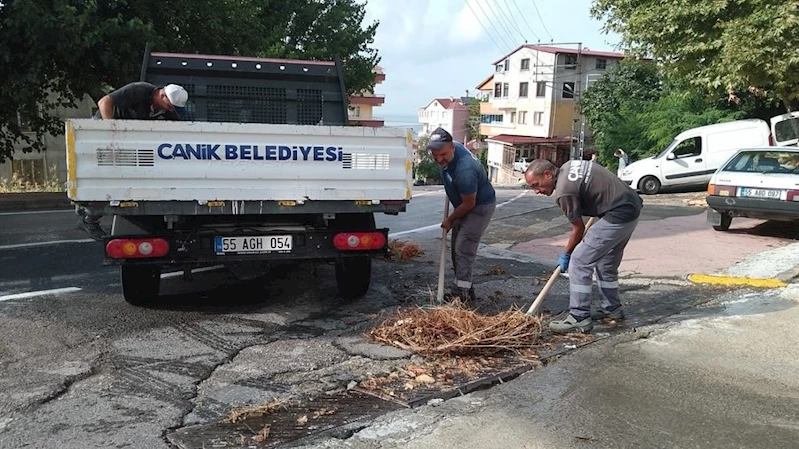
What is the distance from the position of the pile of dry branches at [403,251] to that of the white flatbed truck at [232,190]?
7.23 feet

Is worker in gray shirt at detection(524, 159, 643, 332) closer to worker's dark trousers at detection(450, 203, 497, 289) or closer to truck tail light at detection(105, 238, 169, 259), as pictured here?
worker's dark trousers at detection(450, 203, 497, 289)

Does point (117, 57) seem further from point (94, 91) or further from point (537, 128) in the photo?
point (537, 128)

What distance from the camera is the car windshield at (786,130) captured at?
16.6m

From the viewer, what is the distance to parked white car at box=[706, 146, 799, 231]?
9.07m

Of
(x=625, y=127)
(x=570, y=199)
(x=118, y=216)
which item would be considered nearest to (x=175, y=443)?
(x=118, y=216)

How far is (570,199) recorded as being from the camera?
15.3ft

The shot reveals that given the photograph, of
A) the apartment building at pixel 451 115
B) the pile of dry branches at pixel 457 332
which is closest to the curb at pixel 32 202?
the pile of dry branches at pixel 457 332

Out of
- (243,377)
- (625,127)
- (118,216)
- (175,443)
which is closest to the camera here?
(175,443)

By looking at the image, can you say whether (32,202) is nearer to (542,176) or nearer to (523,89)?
(542,176)

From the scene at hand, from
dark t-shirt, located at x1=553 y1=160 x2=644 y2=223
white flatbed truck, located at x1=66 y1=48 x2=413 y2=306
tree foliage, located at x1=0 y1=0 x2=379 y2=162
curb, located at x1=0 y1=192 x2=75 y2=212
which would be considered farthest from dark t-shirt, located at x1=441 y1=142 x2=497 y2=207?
curb, located at x1=0 y1=192 x2=75 y2=212

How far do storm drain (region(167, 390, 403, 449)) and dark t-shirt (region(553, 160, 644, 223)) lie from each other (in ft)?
6.79

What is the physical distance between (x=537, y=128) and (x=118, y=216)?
166ft

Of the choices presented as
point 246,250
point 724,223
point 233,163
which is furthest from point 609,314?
point 724,223

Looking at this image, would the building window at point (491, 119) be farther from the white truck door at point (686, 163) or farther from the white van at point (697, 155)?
the white truck door at point (686, 163)
